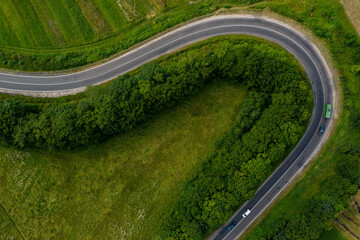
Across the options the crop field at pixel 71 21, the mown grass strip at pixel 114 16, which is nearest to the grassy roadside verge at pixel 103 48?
the crop field at pixel 71 21

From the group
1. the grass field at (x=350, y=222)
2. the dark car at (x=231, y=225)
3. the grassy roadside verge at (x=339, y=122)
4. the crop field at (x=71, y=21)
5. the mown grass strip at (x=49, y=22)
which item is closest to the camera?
the grass field at (x=350, y=222)

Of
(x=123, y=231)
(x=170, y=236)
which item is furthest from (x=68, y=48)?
(x=170, y=236)

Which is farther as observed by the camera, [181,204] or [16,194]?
[16,194]

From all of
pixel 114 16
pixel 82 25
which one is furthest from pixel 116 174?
pixel 114 16

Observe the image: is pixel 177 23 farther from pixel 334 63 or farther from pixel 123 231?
pixel 123 231

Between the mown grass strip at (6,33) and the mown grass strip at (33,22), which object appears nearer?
the mown grass strip at (6,33)

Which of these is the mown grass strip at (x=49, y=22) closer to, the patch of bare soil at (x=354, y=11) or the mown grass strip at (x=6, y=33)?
the mown grass strip at (x=6, y=33)

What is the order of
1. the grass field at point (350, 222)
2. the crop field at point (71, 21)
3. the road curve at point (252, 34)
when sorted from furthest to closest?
the crop field at point (71, 21) < the road curve at point (252, 34) < the grass field at point (350, 222)
